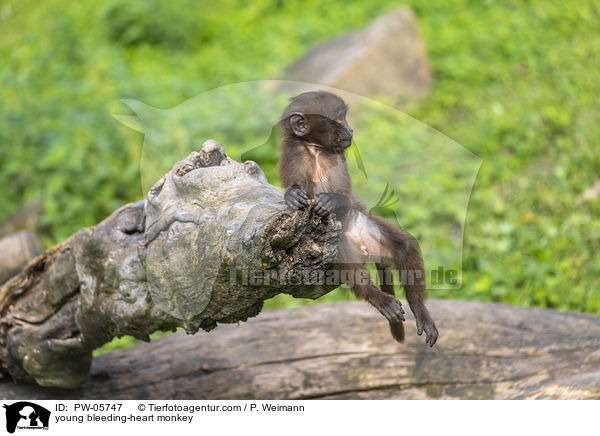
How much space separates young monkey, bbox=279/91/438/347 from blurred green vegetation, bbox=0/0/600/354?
608 mm

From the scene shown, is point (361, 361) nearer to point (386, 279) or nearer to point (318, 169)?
point (386, 279)

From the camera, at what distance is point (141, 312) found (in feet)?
8.75

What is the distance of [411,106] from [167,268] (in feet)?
10.7

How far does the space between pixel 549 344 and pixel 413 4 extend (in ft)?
20.0

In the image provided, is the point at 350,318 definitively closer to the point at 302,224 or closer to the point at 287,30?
the point at 302,224

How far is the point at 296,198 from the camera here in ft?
6.99

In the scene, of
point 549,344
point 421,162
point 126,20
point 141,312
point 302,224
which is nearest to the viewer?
point 302,224

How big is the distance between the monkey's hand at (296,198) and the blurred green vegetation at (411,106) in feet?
2.93

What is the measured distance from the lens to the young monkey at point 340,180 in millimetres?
2352

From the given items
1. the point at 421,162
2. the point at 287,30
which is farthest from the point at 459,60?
the point at 421,162
